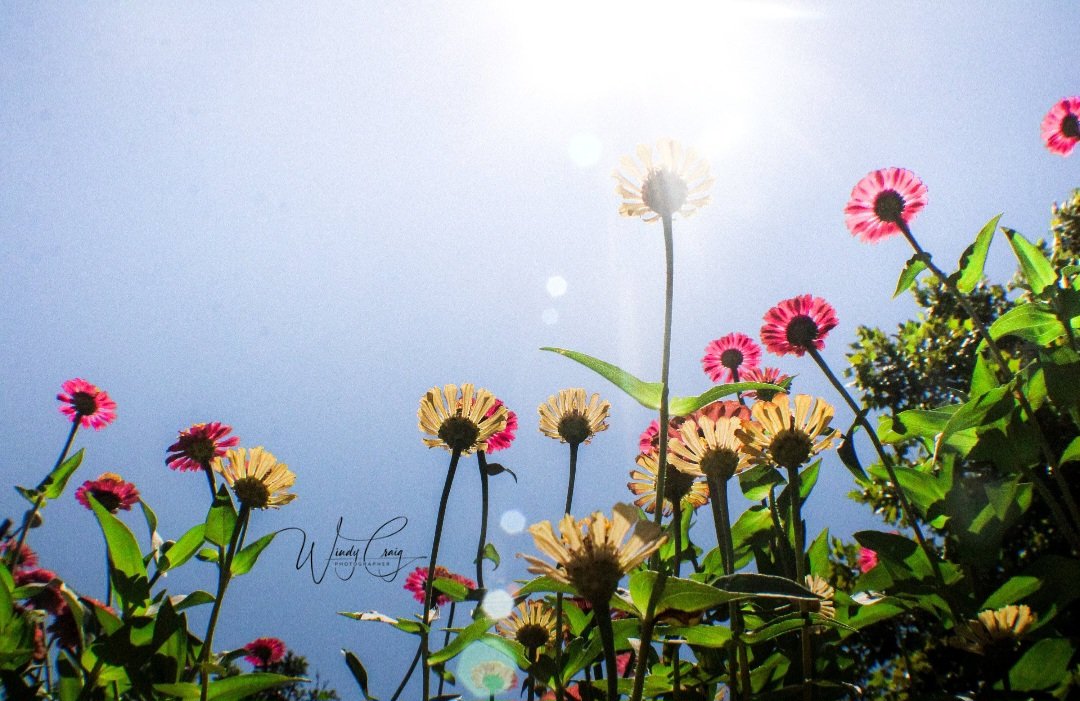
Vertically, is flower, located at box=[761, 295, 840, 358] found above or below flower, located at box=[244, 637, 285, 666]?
above

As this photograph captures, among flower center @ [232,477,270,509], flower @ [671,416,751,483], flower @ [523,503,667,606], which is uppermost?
flower @ [671,416,751,483]

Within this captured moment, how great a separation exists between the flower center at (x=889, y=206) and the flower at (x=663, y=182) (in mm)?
1395

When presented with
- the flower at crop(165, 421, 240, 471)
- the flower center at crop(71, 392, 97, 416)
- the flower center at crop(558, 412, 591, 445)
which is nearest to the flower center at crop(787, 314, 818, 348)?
the flower center at crop(558, 412, 591, 445)

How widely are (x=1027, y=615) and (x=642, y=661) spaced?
86 centimetres

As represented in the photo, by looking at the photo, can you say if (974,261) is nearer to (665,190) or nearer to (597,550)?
(665,190)

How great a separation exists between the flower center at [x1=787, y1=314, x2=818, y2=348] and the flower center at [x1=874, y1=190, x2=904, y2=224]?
1.73ft

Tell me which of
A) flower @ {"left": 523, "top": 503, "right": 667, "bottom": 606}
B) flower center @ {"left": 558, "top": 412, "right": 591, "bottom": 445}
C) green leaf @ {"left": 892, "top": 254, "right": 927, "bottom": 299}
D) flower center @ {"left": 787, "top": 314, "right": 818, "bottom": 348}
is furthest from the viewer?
flower center @ {"left": 558, "top": 412, "right": 591, "bottom": 445}

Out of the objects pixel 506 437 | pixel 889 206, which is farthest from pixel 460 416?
pixel 889 206

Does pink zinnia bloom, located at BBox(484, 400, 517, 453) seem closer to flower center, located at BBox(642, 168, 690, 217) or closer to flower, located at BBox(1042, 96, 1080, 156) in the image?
flower center, located at BBox(642, 168, 690, 217)

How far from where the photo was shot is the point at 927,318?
661 centimetres

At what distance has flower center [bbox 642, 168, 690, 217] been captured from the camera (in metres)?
1.12

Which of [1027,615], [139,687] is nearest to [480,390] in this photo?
[139,687]

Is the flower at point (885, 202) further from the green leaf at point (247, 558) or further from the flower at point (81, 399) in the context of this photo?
the flower at point (81, 399)

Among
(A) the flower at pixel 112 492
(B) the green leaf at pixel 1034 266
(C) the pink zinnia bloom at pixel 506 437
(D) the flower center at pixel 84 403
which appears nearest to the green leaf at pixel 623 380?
(B) the green leaf at pixel 1034 266
